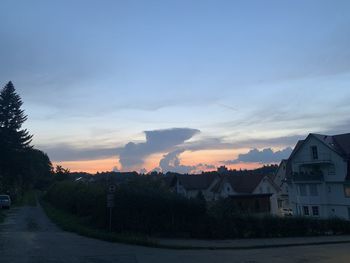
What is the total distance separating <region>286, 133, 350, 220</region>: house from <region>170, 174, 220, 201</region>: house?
2685 cm

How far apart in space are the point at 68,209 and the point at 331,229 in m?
23.3

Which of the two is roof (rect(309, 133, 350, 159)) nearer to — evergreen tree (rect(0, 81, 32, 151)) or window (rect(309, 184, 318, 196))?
window (rect(309, 184, 318, 196))

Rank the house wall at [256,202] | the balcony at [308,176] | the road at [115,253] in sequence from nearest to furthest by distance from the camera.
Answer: the road at [115,253]
the balcony at [308,176]
the house wall at [256,202]

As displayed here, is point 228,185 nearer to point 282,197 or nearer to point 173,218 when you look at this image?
point 282,197

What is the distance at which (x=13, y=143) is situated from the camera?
68125 mm

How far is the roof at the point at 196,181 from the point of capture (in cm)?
8175

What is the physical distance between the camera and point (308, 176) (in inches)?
2124

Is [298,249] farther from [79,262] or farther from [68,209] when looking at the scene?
[68,209]

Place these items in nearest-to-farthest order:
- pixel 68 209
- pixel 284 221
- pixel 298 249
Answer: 1. pixel 298 249
2. pixel 284 221
3. pixel 68 209

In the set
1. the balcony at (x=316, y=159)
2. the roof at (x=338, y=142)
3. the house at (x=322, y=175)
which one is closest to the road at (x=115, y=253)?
the house at (x=322, y=175)

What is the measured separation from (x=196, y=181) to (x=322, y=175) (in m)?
33.9

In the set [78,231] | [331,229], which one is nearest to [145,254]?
[78,231]

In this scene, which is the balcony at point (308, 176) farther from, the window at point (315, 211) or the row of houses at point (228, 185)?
the row of houses at point (228, 185)

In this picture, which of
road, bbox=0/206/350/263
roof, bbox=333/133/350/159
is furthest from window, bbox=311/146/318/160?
road, bbox=0/206/350/263
